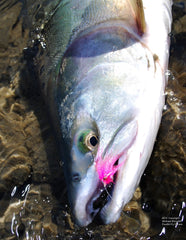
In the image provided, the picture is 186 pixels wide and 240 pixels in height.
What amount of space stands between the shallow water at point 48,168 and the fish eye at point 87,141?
838 mm

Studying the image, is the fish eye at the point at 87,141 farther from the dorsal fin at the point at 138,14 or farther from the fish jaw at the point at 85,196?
A: the dorsal fin at the point at 138,14

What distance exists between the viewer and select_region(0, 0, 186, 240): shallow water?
230cm

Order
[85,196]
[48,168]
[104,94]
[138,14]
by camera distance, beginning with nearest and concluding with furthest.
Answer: [85,196] → [104,94] → [138,14] → [48,168]

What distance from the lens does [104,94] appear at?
74.2 inches

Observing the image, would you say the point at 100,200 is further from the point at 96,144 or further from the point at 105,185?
the point at 96,144

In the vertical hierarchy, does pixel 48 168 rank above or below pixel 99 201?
below

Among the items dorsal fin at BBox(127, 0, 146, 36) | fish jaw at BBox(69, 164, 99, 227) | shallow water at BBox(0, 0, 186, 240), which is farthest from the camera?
shallow water at BBox(0, 0, 186, 240)

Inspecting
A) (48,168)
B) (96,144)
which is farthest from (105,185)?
(48,168)

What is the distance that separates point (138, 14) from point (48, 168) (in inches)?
65.6

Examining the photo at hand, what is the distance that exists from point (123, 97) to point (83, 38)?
0.59 m

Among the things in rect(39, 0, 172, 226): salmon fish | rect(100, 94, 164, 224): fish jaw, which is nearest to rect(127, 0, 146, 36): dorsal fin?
rect(39, 0, 172, 226): salmon fish

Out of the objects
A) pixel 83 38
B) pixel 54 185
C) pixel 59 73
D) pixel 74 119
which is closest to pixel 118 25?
pixel 83 38

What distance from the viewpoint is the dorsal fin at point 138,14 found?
2049 mm

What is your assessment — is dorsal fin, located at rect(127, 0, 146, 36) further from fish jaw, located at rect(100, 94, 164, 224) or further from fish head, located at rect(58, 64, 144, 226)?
fish jaw, located at rect(100, 94, 164, 224)
